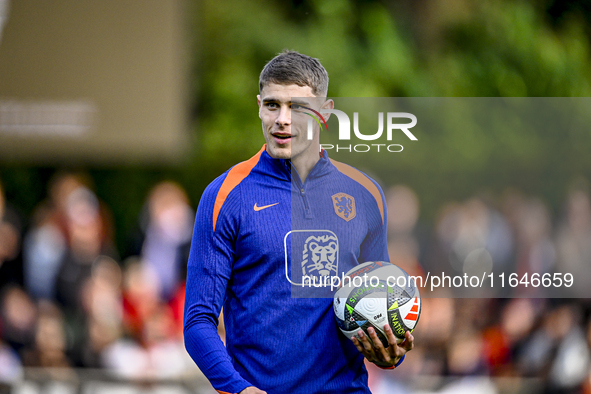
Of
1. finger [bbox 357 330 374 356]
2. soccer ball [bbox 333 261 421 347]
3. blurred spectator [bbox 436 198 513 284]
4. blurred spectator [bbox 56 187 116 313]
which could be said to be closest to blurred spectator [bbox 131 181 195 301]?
blurred spectator [bbox 56 187 116 313]

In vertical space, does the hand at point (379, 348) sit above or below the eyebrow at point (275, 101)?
below

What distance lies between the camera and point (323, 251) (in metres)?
2.64

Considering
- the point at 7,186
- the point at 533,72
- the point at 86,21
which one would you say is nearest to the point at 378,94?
the point at 533,72

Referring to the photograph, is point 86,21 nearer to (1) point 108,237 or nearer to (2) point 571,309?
(1) point 108,237

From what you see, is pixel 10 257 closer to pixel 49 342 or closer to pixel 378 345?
pixel 49 342

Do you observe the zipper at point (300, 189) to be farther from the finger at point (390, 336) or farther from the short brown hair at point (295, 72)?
the finger at point (390, 336)

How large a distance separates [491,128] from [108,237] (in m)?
4.99

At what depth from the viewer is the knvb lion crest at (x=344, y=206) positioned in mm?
2633

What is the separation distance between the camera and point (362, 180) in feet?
9.07

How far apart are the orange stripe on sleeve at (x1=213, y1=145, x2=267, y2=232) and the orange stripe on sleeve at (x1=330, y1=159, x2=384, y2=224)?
321 mm

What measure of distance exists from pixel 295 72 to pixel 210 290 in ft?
2.86

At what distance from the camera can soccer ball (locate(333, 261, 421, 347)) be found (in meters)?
2.49

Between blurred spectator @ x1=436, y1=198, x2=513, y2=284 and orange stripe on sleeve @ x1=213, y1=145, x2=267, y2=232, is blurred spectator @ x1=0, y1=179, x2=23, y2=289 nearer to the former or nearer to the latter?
blurred spectator @ x1=436, y1=198, x2=513, y2=284

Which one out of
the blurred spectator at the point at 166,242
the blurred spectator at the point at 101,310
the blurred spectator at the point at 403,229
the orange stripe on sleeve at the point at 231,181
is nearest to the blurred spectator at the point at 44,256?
the blurred spectator at the point at 101,310
